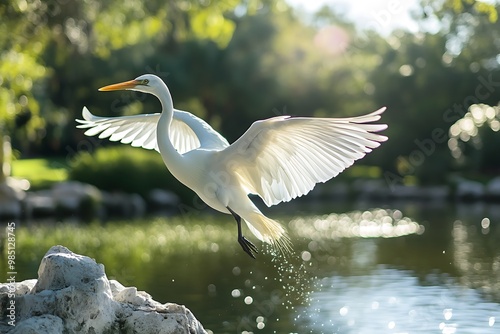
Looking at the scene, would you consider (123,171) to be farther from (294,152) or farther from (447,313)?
(294,152)

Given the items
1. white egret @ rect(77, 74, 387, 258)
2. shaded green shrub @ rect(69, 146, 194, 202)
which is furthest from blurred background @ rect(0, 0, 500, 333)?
white egret @ rect(77, 74, 387, 258)

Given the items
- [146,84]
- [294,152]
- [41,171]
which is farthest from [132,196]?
[294,152]

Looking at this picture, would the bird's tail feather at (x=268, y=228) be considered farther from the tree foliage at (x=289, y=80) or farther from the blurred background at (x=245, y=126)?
the tree foliage at (x=289, y=80)

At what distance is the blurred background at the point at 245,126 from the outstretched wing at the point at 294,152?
1954mm

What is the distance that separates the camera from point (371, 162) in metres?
32.2

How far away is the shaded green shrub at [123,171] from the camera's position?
23.6 meters

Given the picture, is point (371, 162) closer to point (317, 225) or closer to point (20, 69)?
point (317, 225)

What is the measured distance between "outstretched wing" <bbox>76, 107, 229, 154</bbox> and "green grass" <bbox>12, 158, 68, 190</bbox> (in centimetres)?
1729

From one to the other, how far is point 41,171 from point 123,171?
9.87 metres

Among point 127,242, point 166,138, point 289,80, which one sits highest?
point 289,80

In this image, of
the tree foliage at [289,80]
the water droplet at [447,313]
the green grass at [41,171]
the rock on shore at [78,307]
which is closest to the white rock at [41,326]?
the rock on shore at [78,307]

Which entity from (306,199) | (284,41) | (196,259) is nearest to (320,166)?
(196,259)

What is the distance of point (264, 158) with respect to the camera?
6566mm

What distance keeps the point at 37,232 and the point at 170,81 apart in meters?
19.5
